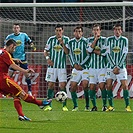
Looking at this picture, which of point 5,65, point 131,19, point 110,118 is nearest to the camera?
point 5,65

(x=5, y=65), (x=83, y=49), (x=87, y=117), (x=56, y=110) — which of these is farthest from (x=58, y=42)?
(x=5, y=65)

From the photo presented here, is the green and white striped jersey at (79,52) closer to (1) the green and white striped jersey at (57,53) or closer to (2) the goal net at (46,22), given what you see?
(1) the green and white striped jersey at (57,53)

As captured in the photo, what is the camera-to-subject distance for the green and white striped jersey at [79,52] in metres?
15.5

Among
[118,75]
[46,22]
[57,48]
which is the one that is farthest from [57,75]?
[46,22]

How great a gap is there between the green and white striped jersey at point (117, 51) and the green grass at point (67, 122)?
110cm

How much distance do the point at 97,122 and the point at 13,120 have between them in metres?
1.58

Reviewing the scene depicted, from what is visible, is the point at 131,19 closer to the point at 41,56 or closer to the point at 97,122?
the point at 41,56

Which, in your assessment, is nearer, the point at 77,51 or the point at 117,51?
the point at 117,51

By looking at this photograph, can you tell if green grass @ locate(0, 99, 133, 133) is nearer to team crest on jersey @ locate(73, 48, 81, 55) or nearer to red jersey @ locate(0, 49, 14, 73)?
red jersey @ locate(0, 49, 14, 73)

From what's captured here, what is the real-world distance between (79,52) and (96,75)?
0.67 meters

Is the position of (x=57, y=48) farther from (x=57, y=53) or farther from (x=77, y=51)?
(x=77, y=51)

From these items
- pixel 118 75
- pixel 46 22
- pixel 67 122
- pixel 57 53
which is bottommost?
pixel 67 122

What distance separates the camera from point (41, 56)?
1981cm

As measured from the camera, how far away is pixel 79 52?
15.5 metres
